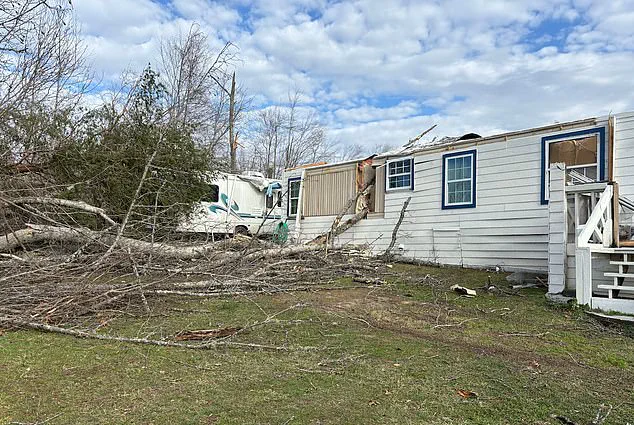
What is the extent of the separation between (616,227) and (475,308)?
2.27 metres

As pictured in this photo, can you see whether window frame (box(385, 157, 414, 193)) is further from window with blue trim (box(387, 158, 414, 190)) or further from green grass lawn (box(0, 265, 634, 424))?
green grass lawn (box(0, 265, 634, 424))

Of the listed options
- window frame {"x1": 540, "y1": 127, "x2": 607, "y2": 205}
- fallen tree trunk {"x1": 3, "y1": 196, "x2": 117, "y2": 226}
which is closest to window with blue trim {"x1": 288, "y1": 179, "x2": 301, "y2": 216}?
fallen tree trunk {"x1": 3, "y1": 196, "x2": 117, "y2": 226}

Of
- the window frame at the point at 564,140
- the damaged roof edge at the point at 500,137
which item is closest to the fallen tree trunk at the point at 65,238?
the damaged roof edge at the point at 500,137

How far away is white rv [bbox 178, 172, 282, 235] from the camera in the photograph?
1603 centimetres

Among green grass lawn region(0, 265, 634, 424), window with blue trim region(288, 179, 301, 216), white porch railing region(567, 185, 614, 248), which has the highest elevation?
window with blue trim region(288, 179, 301, 216)

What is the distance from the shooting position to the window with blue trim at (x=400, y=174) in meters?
11.9

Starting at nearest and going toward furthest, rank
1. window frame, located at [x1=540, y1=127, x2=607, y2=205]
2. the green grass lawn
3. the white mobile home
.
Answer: the green grass lawn
the white mobile home
window frame, located at [x1=540, y1=127, x2=607, y2=205]

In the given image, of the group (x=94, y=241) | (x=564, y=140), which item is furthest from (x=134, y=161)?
(x=564, y=140)

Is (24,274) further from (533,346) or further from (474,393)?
(533,346)

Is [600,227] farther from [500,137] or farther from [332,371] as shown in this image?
[332,371]

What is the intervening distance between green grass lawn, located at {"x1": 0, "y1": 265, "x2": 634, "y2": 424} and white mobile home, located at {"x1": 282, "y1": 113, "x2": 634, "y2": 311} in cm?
120

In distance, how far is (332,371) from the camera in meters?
3.85

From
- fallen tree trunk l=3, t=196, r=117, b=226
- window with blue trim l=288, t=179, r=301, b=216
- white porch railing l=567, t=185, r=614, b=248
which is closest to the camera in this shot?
white porch railing l=567, t=185, r=614, b=248

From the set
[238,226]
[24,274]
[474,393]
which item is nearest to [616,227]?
[474,393]
